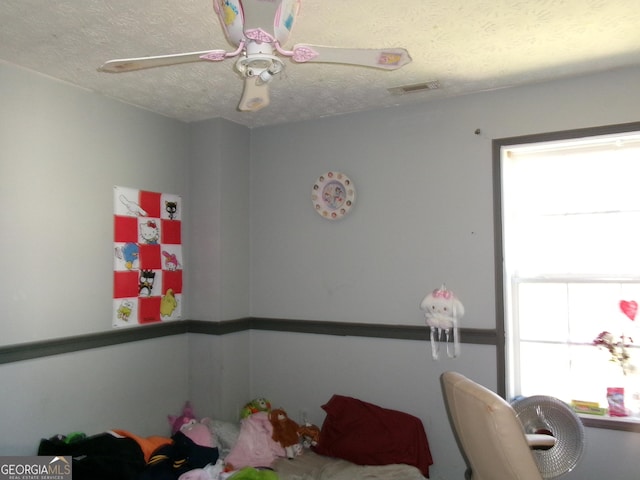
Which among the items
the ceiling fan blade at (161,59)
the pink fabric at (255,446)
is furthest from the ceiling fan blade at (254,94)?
the pink fabric at (255,446)

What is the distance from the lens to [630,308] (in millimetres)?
2912

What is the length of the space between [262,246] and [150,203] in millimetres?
909

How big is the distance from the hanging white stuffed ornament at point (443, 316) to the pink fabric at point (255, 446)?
123cm

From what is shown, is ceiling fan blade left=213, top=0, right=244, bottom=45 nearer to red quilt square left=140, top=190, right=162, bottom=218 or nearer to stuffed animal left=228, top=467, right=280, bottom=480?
red quilt square left=140, top=190, right=162, bottom=218

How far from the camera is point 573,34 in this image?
7.91ft

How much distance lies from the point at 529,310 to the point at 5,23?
317cm

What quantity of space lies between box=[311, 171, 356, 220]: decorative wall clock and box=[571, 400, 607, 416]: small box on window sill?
187cm

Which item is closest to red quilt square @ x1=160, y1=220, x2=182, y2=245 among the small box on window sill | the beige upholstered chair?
the beige upholstered chair

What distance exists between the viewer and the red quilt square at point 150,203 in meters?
3.49

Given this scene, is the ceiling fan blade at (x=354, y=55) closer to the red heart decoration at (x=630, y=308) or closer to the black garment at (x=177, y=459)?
the red heart decoration at (x=630, y=308)

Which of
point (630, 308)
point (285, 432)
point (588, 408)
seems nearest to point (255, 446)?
point (285, 432)

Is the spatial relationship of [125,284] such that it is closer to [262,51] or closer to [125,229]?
[125,229]

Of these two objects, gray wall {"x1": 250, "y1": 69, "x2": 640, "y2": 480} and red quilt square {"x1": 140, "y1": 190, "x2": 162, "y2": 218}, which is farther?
red quilt square {"x1": 140, "y1": 190, "x2": 162, "y2": 218}

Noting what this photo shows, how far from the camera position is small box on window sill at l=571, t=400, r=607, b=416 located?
9.56 ft
